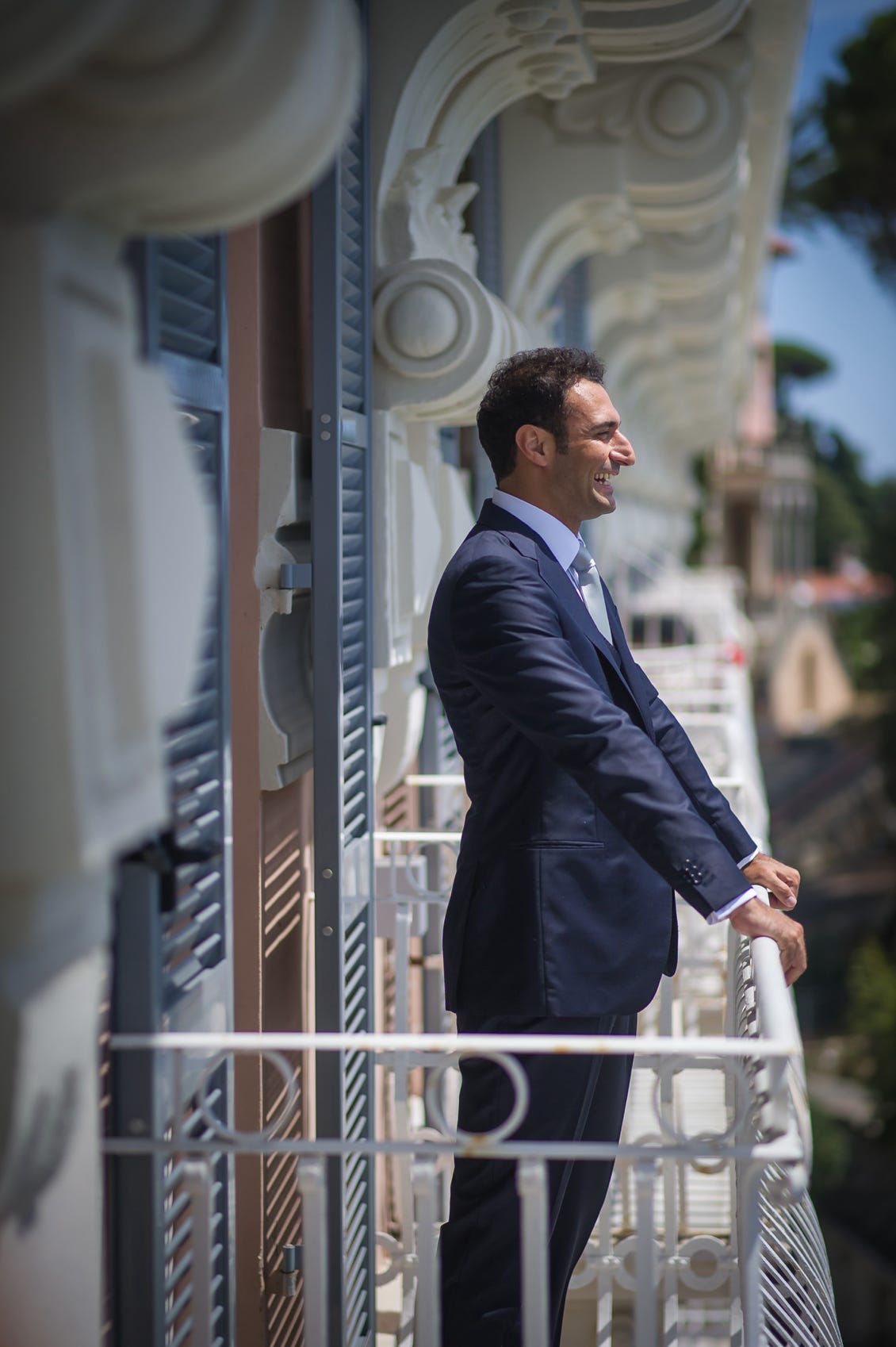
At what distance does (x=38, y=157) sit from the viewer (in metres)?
1.43

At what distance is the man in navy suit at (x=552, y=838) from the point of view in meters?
2.45

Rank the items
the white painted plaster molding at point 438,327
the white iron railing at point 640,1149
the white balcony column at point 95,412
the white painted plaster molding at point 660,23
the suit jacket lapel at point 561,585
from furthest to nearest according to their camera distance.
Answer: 1. the white painted plaster molding at point 660,23
2. the white painted plaster molding at point 438,327
3. the suit jacket lapel at point 561,585
4. the white iron railing at point 640,1149
5. the white balcony column at point 95,412

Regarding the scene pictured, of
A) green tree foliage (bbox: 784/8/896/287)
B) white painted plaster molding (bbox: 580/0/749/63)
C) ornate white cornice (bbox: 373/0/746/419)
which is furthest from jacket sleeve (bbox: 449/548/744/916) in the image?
green tree foliage (bbox: 784/8/896/287)

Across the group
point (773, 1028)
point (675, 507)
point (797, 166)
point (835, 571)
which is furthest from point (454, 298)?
point (835, 571)

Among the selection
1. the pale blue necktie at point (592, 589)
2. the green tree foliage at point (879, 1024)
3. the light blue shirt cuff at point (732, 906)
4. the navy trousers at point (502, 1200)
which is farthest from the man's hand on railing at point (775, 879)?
the green tree foliage at point (879, 1024)

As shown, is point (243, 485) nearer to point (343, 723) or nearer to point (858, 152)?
point (343, 723)

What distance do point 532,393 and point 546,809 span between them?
28.9 inches

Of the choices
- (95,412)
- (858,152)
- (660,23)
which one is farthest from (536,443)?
(858,152)

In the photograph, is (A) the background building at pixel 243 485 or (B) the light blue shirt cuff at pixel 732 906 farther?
(B) the light blue shirt cuff at pixel 732 906

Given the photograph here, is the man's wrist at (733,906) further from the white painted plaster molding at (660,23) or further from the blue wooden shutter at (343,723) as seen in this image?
the white painted plaster molding at (660,23)

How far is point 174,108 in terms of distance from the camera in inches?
55.8

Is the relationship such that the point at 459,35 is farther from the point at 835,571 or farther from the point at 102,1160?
the point at 835,571

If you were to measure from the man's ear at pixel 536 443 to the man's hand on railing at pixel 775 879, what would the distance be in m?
0.80

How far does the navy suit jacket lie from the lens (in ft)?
8.03
